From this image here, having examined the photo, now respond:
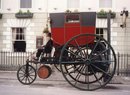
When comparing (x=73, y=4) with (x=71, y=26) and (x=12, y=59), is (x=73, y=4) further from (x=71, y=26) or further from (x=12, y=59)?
(x=71, y=26)

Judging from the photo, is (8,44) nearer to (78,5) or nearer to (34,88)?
(78,5)

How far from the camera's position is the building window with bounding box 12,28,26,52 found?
21.7 m

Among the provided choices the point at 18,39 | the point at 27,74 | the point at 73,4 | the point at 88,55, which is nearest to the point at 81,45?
the point at 88,55

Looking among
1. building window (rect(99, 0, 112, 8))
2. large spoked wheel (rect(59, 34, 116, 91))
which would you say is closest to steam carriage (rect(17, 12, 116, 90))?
large spoked wheel (rect(59, 34, 116, 91))

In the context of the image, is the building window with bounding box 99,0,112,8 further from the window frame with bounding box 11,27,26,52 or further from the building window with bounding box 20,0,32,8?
the window frame with bounding box 11,27,26,52

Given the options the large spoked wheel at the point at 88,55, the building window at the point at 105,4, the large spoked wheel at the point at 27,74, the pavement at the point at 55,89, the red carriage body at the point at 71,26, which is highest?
the building window at the point at 105,4

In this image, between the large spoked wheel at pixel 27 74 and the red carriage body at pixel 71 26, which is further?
the large spoked wheel at pixel 27 74

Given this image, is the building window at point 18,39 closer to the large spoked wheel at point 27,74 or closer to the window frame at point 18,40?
the window frame at point 18,40

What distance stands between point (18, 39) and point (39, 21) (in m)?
1.68

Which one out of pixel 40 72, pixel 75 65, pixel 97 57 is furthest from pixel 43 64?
pixel 97 57

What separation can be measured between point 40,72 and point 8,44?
326 inches

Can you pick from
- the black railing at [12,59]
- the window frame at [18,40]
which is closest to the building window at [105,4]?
the window frame at [18,40]

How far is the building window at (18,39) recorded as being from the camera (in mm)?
21734

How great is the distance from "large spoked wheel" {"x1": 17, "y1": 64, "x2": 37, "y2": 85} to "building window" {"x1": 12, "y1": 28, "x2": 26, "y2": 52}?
7.08 m
